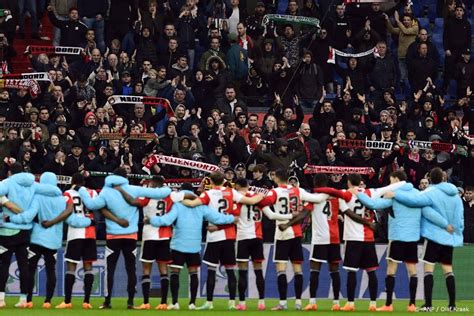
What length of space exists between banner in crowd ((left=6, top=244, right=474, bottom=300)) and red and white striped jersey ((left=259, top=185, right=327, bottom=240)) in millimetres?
4753

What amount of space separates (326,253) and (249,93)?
1164 centimetres

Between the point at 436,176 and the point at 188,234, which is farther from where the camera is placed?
the point at 188,234

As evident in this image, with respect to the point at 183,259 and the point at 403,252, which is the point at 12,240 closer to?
the point at 183,259

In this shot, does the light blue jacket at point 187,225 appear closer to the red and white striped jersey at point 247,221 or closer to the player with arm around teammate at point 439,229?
the red and white striped jersey at point 247,221

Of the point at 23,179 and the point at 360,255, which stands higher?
the point at 23,179

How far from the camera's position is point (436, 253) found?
2950 centimetres

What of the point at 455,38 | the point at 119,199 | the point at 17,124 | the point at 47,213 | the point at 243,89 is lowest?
the point at 47,213

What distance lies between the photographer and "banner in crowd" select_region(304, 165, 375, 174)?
3588cm

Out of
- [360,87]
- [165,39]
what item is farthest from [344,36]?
[165,39]

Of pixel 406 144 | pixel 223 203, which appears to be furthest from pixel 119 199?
pixel 406 144

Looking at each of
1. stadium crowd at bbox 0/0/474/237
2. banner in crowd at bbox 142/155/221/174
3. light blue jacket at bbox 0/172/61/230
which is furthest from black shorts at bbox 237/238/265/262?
banner in crowd at bbox 142/155/221/174

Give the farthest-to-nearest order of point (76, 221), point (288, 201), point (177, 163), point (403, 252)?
point (177, 163), point (288, 201), point (76, 221), point (403, 252)

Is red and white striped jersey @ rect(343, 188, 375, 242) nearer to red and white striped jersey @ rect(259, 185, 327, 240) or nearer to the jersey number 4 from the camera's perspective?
red and white striped jersey @ rect(259, 185, 327, 240)

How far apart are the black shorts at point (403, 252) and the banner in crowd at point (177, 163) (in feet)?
22.5
